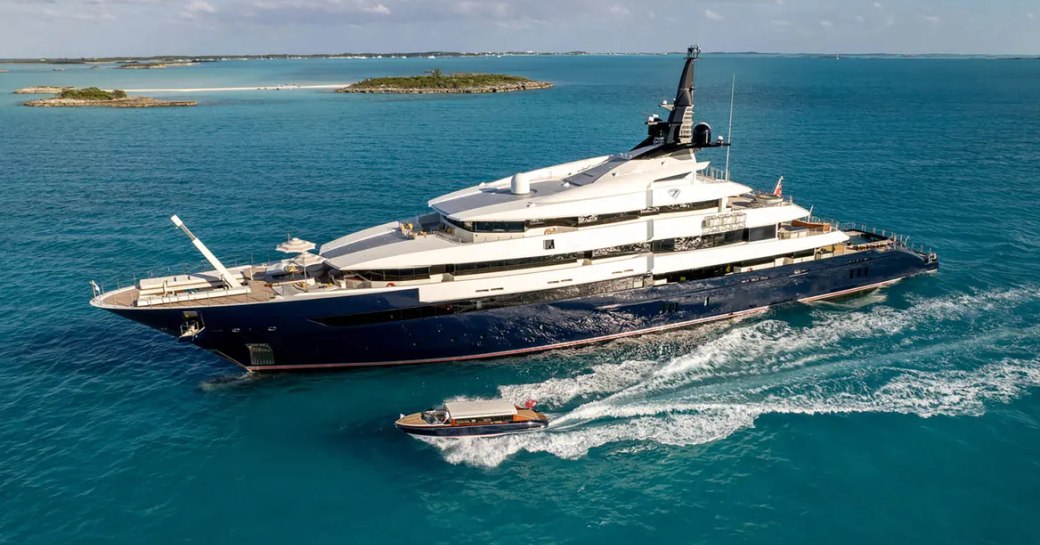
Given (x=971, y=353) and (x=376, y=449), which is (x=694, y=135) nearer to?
(x=971, y=353)

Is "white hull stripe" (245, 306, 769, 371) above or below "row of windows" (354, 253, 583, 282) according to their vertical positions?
below

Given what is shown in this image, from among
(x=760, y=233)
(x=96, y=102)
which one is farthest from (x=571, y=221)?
(x=96, y=102)

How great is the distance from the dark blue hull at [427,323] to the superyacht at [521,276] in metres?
0.06

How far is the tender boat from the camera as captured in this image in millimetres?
22844

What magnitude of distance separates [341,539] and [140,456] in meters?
9.09

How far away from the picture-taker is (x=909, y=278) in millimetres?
37594

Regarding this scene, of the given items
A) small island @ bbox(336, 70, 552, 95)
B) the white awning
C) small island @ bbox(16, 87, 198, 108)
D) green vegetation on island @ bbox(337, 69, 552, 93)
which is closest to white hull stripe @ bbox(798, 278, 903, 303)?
the white awning

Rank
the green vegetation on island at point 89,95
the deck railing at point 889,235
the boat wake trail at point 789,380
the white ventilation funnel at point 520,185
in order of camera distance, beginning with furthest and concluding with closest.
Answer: the green vegetation on island at point 89,95 → the deck railing at point 889,235 → the white ventilation funnel at point 520,185 → the boat wake trail at point 789,380

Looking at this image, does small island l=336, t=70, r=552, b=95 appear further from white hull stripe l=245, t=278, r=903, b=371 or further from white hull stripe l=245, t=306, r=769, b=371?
white hull stripe l=245, t=306, r=769, b=371

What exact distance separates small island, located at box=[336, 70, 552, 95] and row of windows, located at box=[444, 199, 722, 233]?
136 meters

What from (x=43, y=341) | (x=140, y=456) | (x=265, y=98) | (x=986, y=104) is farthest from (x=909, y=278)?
(x=265, y=98)

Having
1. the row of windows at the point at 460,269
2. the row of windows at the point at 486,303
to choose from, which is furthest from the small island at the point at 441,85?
the row of windows at the point at 486,303

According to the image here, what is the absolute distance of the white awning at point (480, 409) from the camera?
22.9 m

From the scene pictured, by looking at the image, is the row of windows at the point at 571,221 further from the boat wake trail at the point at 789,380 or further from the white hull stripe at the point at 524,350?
the boat wake trail at the point at 789,380
